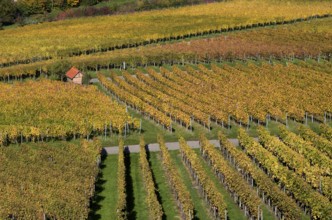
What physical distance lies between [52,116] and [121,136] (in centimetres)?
863

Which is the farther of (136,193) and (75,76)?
(75,76)

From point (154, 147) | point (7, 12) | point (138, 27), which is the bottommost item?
point (154, 147)

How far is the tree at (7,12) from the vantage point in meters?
159

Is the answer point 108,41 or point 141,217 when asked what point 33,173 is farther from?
point 108,41

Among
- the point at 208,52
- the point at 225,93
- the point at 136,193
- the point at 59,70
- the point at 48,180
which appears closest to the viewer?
the point at 48,180

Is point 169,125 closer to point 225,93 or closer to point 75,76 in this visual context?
point 225,93

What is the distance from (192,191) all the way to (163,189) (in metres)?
2.60

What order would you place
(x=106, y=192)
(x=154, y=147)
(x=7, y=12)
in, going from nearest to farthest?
1. (x=106, y=192)
2. (x=154, y=147)
3. (x=7, y=12)

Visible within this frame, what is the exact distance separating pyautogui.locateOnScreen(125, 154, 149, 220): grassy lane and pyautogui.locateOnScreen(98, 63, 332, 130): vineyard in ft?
40.0

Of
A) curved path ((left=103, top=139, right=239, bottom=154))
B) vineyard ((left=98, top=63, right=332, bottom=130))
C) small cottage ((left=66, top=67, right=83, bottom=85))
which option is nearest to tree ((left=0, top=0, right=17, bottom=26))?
small cottage ((left=66, top=67, right=83, bottom=85))

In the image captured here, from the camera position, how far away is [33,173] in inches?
2211

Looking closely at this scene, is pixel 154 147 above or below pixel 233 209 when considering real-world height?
above

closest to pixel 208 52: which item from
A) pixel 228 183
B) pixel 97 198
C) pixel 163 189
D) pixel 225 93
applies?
pixel 225 93

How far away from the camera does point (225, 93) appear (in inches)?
3302
